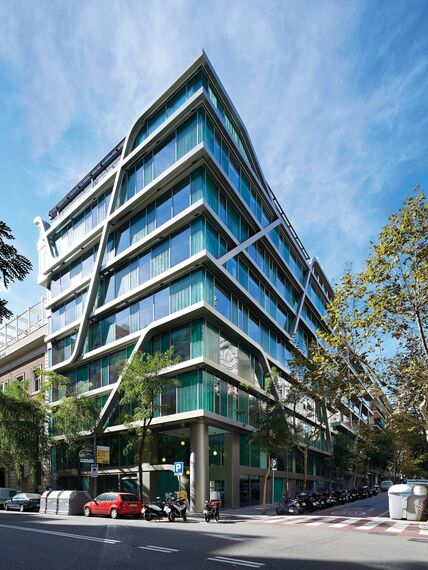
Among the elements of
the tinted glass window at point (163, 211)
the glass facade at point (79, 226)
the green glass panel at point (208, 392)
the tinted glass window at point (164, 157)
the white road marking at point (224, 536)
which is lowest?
the white road marking at point (224, 536)

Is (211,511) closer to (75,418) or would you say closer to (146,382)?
(146,382)

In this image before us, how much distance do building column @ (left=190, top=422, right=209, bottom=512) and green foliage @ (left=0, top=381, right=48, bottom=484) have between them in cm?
1365

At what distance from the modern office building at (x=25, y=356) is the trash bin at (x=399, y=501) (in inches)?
1139

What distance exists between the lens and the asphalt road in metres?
11.1

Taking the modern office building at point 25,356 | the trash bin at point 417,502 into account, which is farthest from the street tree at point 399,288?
the modern office building at point 25,356

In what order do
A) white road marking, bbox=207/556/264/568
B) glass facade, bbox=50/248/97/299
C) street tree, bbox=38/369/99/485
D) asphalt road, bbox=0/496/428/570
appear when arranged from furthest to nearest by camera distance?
glass facade, bbox=50/248/97/299 < street tree, bbox=38/369/99/485 < asphalt road, bbox=0/496/428/570 < white road marking, bbox=207/556/264/568

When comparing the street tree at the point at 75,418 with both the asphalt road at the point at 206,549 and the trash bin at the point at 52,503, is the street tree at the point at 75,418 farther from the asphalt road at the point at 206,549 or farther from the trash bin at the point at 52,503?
the asphalt road at the point at 206,549

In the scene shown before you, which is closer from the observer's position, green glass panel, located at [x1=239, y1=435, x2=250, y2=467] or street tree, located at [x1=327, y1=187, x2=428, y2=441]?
street tree, located at [x1=327, y1=187, x2=428, y2=441]

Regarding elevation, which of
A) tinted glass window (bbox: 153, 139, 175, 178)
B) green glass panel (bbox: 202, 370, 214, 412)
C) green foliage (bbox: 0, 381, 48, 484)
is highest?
tinted glass window (bbox: 153, 139, 175, 178)

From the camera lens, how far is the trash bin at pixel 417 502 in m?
23.1

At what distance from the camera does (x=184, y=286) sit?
105 feet

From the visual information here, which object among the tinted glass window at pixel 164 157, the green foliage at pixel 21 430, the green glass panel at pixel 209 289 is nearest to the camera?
the green glass panel at pixel 209 289

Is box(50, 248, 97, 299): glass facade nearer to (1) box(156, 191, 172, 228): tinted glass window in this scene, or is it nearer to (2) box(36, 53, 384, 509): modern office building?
(2) box(36, 53, 384, 509): modern office building

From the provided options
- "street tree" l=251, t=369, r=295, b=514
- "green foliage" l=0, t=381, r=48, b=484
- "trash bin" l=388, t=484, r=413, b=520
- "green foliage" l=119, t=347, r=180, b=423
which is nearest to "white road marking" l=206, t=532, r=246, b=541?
"trash bin" l=388, t=484, r=413, b=520
